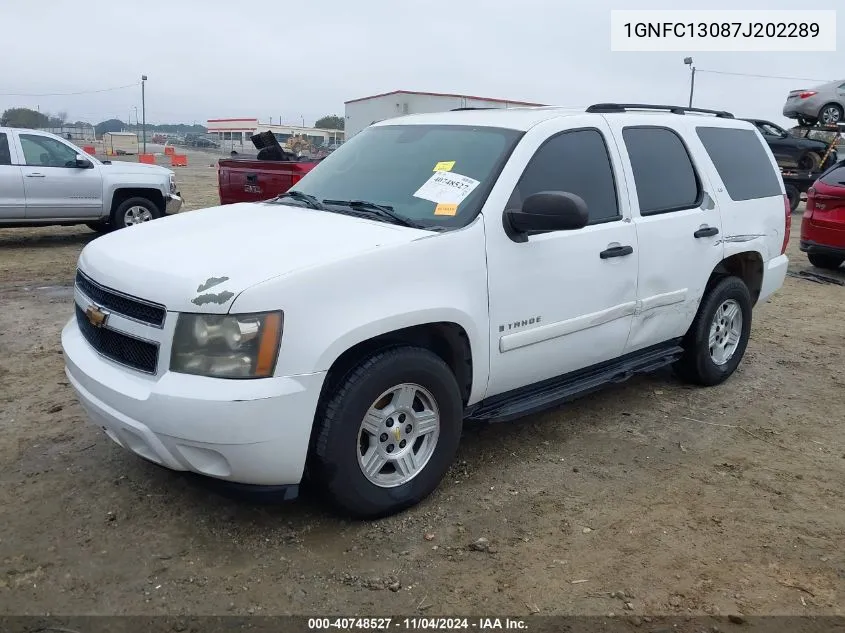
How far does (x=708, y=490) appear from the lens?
3752 millimetres

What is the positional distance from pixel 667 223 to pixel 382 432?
7.60 ft

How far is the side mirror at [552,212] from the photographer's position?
3365 millimetres

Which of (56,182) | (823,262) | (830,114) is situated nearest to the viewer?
(56,182)

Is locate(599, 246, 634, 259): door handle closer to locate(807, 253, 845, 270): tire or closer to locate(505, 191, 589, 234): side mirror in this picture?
locate(505, 191, 589, 234): side mirror

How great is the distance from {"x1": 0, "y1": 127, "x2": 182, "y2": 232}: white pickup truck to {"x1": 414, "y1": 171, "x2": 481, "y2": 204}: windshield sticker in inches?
335

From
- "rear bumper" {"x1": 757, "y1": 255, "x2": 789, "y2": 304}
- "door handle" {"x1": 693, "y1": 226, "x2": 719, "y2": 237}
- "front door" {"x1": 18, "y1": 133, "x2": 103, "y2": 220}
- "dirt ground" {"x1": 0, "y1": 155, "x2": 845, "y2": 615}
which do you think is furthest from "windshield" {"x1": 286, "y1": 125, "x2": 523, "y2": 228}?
"front door" {"x1": 18, "y1": 133, "x2": 103, "y2": 220}

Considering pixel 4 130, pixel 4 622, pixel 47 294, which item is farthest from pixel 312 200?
pixel 4 130

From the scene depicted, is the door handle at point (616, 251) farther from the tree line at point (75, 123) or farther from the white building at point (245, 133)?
the white building at point (245, 133)

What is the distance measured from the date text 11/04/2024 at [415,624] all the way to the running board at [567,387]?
1167 mm

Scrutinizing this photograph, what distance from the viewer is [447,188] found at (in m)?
3.62

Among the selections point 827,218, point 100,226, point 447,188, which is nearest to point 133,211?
point 100,226

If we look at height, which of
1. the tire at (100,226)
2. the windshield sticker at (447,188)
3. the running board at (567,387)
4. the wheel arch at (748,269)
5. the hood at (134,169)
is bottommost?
the running board at (567,387)

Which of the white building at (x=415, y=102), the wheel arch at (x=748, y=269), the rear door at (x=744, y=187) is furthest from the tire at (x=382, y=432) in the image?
the white building at (x=415, y=102)

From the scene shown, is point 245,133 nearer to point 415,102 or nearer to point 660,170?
point 415,102
